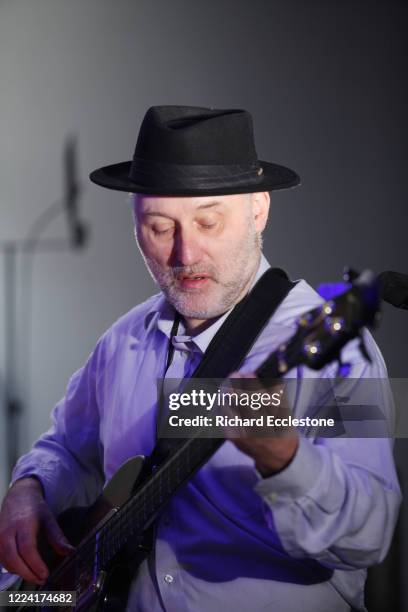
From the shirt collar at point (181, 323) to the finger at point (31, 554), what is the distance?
472 millimetres

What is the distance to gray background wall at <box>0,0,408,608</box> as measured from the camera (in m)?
2.09

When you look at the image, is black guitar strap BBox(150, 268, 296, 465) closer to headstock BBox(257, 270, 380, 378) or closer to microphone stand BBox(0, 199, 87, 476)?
headstock BBox(257, 270, 380, 378)

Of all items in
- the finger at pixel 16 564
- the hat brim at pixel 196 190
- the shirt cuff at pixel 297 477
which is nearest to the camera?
the shirt cuff at pixel 297 477

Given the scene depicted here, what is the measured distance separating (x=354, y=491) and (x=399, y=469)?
43.4 inches

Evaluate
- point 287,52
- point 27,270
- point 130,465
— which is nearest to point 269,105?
point 287,52

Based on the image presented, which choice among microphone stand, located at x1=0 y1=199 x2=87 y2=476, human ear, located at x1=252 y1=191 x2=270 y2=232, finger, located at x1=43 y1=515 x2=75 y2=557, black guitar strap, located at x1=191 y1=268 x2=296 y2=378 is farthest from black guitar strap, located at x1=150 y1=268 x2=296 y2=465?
microphone stand, located at x1=0 y1=199 x2=87 y2=476

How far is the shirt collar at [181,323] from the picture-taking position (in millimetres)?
1382

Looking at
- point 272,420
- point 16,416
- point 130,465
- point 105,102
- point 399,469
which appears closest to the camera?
point 272,420

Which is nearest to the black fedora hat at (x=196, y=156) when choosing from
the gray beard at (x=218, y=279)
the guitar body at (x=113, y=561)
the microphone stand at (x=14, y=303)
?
the gray beard at (x=218, y=279)

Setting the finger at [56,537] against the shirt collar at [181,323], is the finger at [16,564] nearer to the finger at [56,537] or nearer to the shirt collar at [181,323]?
the finger at [56,537]

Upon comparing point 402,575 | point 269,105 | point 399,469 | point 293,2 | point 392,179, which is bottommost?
point 402,575

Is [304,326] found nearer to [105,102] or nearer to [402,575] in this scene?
[402,575]

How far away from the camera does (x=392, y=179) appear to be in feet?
6.84

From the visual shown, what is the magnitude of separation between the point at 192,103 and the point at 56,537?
1414 millimetres
